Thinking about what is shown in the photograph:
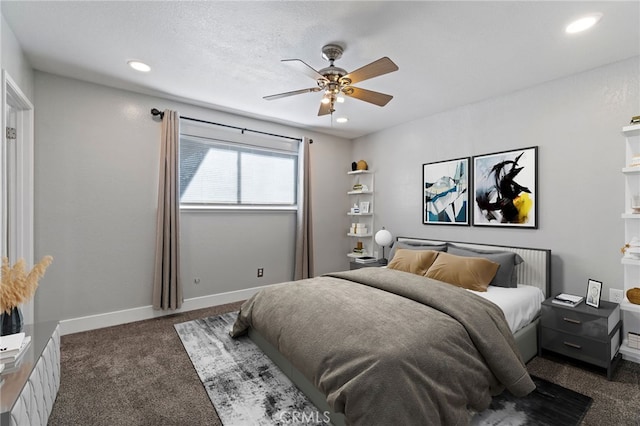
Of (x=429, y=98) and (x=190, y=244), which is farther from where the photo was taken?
(x=190, y=244)

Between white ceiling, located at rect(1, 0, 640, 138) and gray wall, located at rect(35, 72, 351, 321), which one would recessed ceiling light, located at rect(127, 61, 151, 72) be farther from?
gray wall, located at rect(35, 72, 351, 321)

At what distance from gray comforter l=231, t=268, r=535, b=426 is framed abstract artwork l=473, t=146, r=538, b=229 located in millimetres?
1555

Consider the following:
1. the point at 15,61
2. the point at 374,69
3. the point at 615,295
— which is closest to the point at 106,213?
the point at 15,61

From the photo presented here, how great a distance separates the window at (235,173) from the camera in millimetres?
3870

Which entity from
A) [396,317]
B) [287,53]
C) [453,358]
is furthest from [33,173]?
[453,358]

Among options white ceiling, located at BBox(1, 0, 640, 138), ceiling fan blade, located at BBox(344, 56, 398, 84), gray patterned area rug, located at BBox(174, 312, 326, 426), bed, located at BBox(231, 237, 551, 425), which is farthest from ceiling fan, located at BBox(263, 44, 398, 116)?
gray patterned area rug, located at BBox(174, 312, 326, 426)

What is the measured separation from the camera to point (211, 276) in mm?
3969

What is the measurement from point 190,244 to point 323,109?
2426 mm

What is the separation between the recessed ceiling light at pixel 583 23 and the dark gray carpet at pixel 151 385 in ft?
8.63

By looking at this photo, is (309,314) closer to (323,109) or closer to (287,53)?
(323,109)

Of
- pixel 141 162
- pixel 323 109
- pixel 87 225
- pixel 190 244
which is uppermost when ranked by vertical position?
pixel 323 109

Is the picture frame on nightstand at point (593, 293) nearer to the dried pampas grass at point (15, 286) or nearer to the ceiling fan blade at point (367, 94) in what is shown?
the ceiling fan blade at point (367, 94)

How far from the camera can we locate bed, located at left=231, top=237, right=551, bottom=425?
148 centimetres

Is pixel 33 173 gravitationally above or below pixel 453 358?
above
